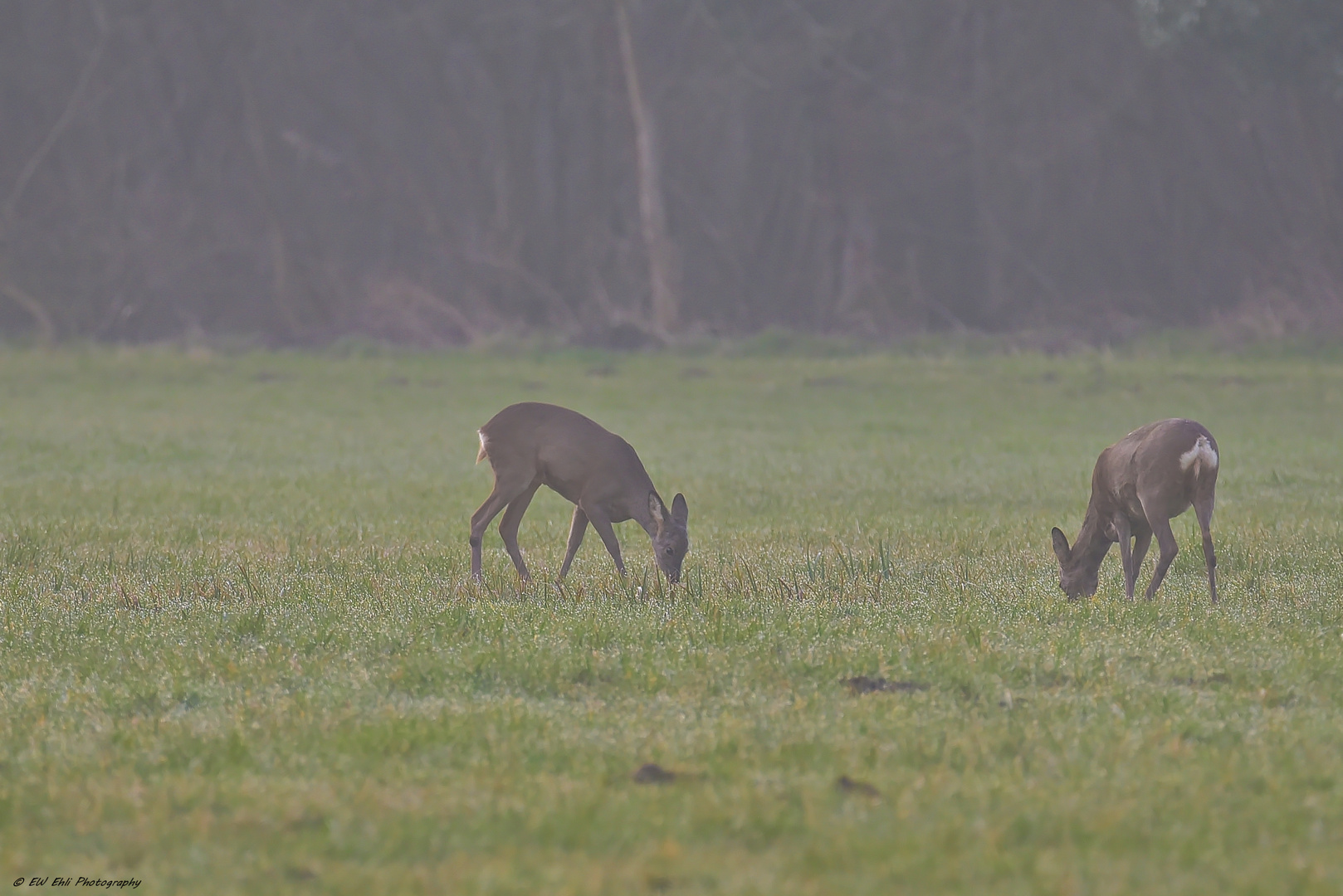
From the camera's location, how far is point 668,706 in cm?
677

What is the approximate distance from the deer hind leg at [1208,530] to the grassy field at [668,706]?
7.9 inches

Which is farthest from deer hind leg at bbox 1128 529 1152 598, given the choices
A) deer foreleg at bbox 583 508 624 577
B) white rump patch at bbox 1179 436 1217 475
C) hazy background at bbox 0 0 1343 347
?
hazy background at bbox 0 0 1343 347

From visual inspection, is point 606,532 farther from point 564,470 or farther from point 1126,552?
point 1126,552

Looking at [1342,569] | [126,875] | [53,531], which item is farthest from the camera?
[53,531]

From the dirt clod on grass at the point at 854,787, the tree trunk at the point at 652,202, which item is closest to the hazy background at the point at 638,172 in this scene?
the tree trunk at the point at 652,202

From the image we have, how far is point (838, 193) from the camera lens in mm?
40500

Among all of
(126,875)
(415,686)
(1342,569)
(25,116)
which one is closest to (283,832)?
(126,875)

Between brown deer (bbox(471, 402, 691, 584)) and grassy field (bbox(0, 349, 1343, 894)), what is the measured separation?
374 mm

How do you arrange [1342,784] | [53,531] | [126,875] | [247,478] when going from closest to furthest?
1. [126,875]
2. [1342,784]
3. [53,531]
4. [247,478]

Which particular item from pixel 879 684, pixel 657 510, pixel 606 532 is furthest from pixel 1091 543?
pixel 879 684

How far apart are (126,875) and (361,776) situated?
100 centimetres

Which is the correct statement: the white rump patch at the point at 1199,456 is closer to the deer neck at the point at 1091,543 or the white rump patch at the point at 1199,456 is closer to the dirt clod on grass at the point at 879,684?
the deer neck at the point at 1091,543

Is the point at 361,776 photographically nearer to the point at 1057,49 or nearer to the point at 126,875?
the point at 126,875

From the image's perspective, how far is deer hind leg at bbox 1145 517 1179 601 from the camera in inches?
389
